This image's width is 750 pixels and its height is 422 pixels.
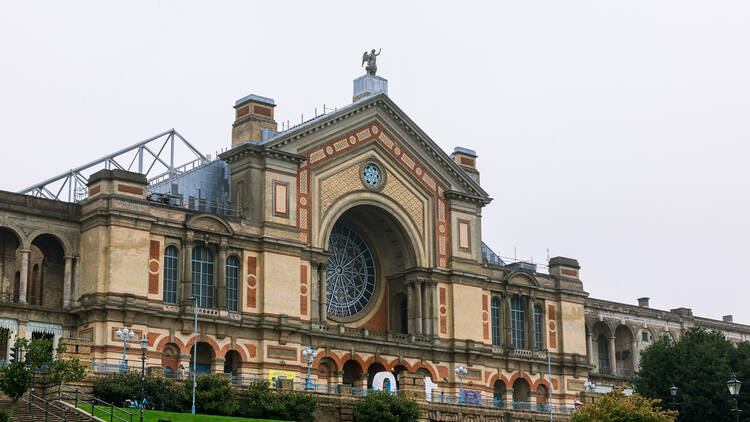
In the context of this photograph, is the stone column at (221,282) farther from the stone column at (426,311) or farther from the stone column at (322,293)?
the stone column at (426,311)

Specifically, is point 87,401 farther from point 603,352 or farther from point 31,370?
point 603,352

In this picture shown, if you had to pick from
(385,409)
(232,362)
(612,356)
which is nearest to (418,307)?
(232,362)

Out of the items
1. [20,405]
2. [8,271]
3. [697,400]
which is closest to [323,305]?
[8,271]

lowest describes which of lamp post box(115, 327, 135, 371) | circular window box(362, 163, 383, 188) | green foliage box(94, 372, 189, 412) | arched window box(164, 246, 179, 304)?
green foliage box(94, 372, 189, 412)

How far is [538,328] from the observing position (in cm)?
9669

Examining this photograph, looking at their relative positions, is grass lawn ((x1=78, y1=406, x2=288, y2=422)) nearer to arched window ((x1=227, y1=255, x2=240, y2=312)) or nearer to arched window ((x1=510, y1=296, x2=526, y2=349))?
arched window ((x1=227, y1=255, x2=240, y2=312))

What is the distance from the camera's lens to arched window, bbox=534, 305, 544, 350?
315 ft

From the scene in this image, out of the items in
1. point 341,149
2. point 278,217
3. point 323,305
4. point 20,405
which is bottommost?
point 20,405

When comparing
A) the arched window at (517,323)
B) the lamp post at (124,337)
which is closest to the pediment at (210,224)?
the lamp post at (124,337)

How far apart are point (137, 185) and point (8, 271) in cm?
982

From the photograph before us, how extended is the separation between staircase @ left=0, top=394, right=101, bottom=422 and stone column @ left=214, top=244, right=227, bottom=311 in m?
23.0

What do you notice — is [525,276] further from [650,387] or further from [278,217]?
[278,217]

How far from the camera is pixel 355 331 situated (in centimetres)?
8488

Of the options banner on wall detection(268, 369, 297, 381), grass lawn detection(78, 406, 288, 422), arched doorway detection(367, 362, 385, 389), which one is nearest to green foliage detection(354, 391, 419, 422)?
banner on wall detection(268, 369, 297, 381)
